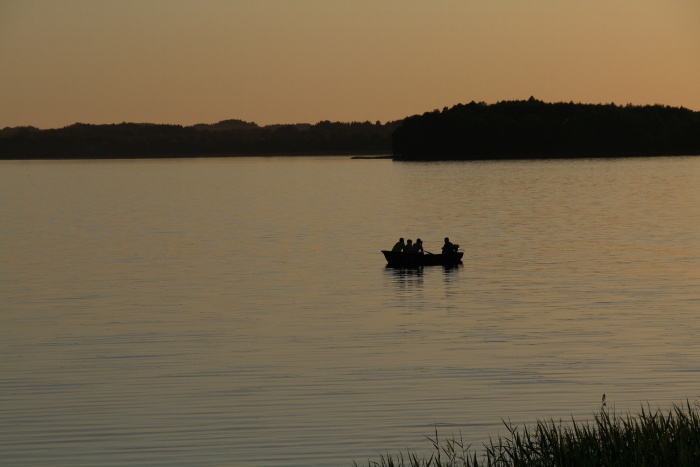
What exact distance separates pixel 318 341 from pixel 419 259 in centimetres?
2050

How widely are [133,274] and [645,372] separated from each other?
102ft

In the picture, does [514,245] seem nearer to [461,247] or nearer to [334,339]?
[461,247]

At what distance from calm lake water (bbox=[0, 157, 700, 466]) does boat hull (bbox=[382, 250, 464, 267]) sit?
0.50 m

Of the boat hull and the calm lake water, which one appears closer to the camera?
the calm lake water

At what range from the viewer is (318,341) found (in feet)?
110

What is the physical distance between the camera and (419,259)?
5369 cm

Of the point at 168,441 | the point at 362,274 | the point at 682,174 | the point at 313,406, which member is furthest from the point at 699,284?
the point at 682,174

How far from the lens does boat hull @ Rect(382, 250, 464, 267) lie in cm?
5341

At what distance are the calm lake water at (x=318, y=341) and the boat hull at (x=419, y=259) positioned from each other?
0.50 metres

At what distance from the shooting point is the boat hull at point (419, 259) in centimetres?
5341

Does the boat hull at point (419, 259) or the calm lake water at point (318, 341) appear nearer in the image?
the calm lake water at point (318, 341)

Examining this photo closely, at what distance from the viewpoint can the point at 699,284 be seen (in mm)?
46750

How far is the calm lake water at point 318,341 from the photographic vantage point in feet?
75.6

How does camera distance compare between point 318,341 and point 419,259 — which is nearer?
point 318,341
